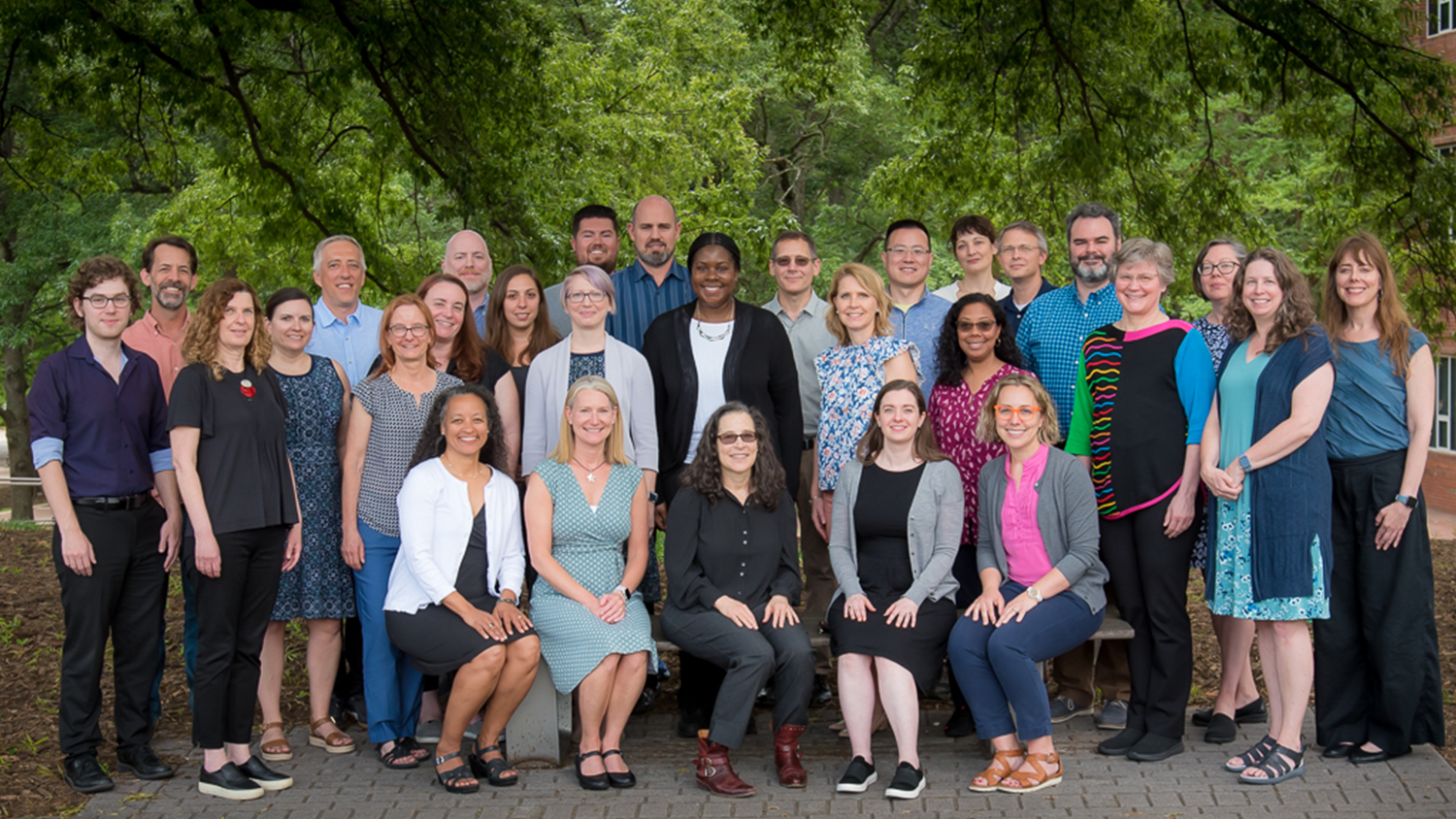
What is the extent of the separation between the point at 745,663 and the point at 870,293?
183 cm

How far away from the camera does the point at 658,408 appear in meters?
5.98

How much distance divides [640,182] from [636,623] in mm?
13644

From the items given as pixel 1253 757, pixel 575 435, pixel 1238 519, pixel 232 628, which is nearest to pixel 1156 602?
pixel 1238 519

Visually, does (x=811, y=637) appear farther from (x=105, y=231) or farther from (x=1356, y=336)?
(x=105, y=231)

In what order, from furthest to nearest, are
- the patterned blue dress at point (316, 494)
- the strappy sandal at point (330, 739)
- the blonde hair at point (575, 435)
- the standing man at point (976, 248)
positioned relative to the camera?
the standing man at point (976, 248), the strappy sandal at point (330, 739), the patterned blue dress at point (316, 494), the blonde hair at point (575, 435)

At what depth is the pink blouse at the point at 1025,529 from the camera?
5.20 metres

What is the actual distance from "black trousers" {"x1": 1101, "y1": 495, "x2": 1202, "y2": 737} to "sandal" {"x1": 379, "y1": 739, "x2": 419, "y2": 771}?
3225 millimetres

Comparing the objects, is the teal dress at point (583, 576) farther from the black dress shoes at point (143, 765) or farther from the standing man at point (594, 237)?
the standing man at point (594, 237)

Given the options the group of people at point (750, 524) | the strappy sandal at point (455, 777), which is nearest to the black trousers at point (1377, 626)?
the group of people at point (750, 524)

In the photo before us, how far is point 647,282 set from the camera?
6859mm

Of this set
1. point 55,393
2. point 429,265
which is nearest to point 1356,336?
point 55,393

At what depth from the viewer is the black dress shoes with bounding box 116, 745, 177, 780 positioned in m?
5.19

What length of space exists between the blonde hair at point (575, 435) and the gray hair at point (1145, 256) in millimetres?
2286

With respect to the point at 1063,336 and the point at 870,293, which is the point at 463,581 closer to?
the point at 870,293
